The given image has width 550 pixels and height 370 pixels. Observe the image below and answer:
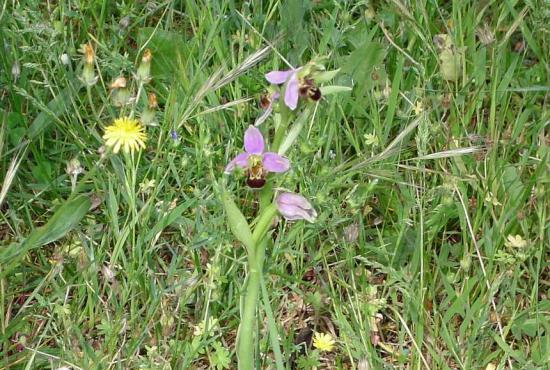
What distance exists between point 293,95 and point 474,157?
97 cm

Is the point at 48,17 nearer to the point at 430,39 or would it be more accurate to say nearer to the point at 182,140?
the point at 182,140

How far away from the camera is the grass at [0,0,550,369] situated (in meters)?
2.00

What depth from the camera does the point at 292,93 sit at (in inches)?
59.8

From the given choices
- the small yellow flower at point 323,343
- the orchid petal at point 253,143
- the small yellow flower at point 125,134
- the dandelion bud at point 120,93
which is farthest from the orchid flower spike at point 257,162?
the small yellow flower at point 323,343

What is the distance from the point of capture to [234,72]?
6.07 feet

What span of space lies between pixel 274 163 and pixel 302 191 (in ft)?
1.84

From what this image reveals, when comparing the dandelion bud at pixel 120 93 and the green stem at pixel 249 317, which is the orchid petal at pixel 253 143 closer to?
the green stem at pixel 249 317

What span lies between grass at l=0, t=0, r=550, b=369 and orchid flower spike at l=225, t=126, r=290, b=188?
0.76 feet

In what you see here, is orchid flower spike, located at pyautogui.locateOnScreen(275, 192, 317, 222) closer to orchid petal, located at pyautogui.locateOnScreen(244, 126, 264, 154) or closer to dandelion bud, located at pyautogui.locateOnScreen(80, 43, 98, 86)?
orchid petal, located at pyautogui.locateOnScreen(244, 126, 264, 154)

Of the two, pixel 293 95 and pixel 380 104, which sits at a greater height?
pixel 293 95

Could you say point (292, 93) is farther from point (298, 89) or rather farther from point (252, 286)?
point (252, 286)

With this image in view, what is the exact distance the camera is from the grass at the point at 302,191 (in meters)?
2.00

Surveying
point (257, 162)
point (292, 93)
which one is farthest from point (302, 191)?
point (292, 93)

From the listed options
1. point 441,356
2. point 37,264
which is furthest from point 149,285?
point 441,356
